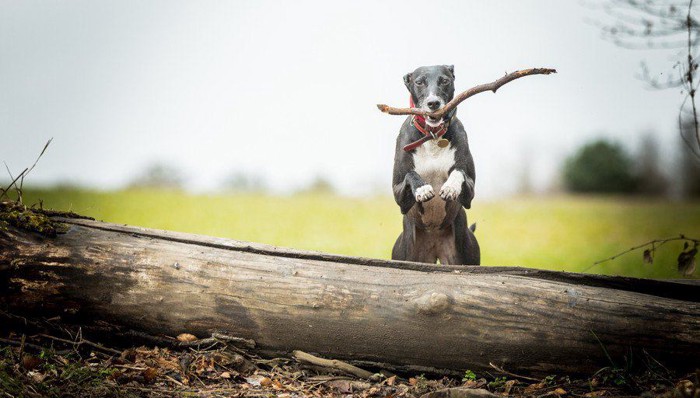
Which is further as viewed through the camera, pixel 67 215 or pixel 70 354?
pixel 67 215

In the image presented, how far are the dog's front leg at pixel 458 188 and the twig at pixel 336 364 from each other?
1532 millimetres

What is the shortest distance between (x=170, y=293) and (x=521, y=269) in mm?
2686

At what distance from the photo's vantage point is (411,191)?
4.69 meters

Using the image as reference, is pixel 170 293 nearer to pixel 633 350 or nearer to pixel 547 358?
pixel 547 358

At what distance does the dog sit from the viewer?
15.1ft

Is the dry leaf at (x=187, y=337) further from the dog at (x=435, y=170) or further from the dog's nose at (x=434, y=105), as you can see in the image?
the dog's nose at (x=434, y=105)

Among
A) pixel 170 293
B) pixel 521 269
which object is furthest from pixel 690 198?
pixel 170 293

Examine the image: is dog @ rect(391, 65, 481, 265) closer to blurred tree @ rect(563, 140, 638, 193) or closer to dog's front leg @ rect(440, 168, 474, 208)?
dog's front leg @ rect(440, 168, 474, 208)

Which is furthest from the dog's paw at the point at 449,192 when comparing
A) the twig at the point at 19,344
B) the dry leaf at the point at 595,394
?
the twig at the point at 19,344

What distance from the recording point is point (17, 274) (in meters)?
4.08

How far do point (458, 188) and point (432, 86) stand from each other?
0.89 metres

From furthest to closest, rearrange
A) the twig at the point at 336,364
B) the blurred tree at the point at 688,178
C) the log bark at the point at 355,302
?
the blurred tree at the point at 688,178 < the twig at the point at 336,364 < the log bark at the point at 355,302

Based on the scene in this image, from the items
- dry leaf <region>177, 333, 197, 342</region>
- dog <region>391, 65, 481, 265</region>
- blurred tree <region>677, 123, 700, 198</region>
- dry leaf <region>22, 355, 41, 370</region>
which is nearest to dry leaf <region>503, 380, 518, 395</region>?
dog <region>391, 65, 481, 265</region>

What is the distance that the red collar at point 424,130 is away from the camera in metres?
4.68
